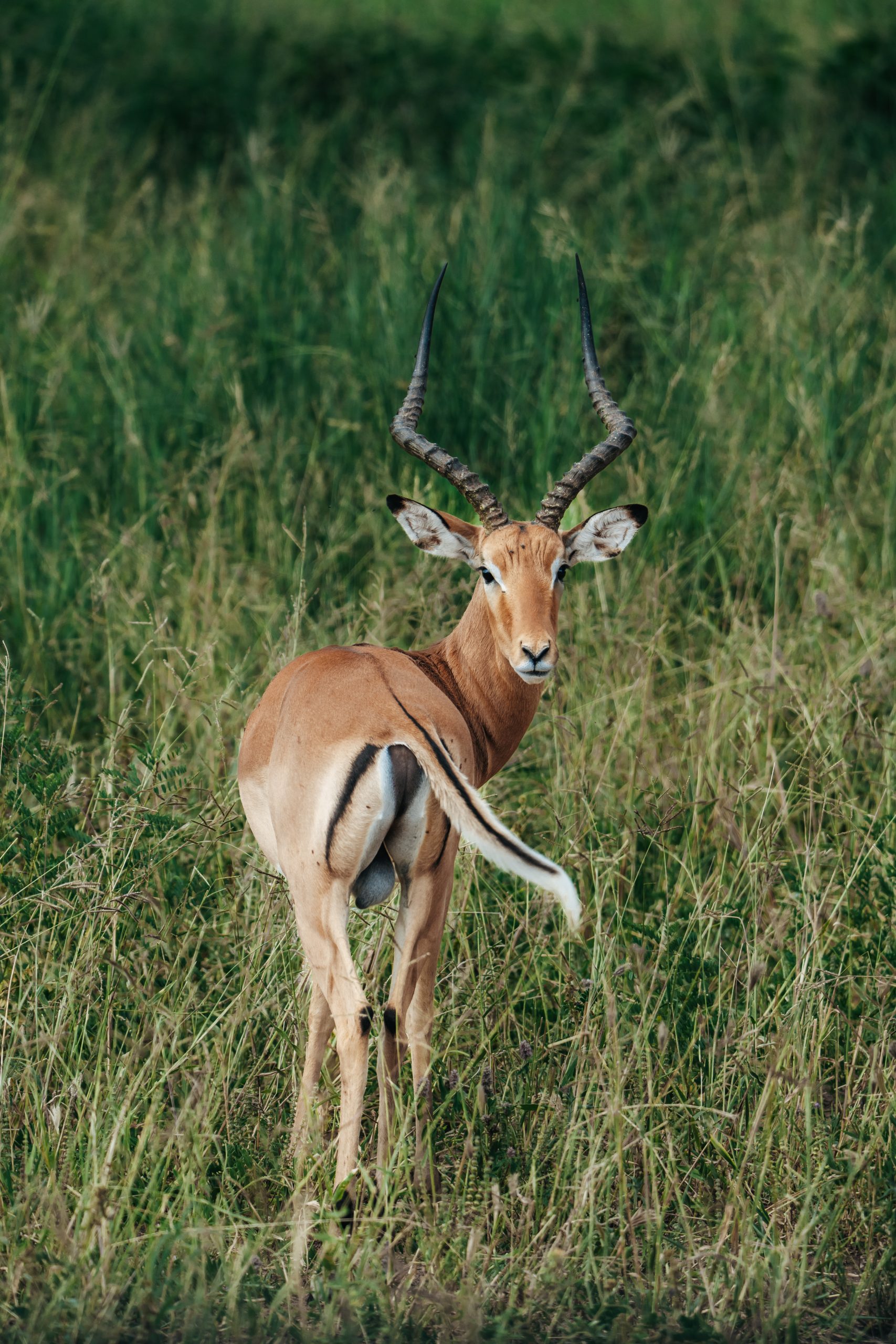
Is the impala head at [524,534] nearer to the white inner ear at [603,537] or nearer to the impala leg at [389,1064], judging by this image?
the white inner ear at [603,537]

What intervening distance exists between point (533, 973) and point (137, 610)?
2.24 metres

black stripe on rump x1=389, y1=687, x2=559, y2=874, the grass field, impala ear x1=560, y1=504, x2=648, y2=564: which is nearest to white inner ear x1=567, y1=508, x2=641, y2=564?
impala ear x1=560, y1=504, x2=648, y2=564

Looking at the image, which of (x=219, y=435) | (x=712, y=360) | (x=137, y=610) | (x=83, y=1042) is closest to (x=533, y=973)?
(x=83, y=1042)

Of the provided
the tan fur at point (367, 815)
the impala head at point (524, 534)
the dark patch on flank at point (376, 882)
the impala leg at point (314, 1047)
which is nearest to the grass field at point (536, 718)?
the impala leg at point (314, 1047)

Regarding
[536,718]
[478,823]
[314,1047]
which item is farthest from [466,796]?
[536,718]

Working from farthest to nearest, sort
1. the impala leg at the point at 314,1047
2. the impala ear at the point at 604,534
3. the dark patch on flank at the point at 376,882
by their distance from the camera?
1. the impala ear at the point at 604,534
2. the impala leg at the point at 314,1047
3. the dark patch on flank at the point at 376,882

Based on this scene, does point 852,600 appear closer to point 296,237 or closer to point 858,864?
point 858,864

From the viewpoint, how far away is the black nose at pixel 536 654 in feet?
10.4

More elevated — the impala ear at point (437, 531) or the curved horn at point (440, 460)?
the curved horn at point (440, 460)

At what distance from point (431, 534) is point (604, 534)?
1.60ft

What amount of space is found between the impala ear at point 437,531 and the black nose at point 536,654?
0.55 m

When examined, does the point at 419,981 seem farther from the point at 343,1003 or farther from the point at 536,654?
the point at 536,654

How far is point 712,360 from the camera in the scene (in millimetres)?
6191

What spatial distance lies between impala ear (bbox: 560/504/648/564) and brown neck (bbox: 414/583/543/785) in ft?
0.92
